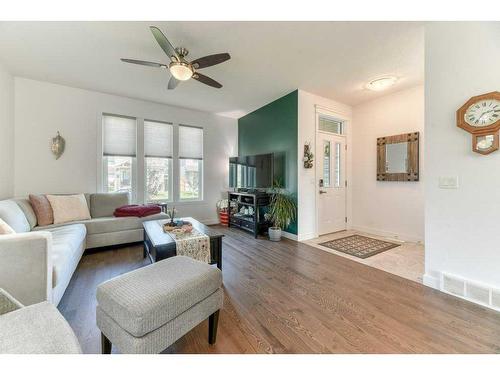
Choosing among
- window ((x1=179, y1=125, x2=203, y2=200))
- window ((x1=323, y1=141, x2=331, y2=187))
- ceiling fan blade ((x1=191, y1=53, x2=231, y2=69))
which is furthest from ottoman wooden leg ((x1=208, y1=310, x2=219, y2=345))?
window ((x1=179, y1=125, x2=203, y2=200))

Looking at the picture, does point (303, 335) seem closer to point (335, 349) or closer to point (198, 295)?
point (335, 349)

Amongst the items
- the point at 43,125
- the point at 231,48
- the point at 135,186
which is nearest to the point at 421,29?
the point at 231,48

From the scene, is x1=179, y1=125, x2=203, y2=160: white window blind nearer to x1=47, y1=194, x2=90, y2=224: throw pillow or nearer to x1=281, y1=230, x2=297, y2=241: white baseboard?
x1=47, y1=194, x2=90, y2=224: throw pillow

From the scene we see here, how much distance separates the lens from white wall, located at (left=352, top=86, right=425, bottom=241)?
348cm

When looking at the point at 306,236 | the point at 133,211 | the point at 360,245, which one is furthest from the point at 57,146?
the point at 360,245

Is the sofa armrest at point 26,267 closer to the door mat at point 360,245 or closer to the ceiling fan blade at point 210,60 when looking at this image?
the ceiling fan blade at point 210,60

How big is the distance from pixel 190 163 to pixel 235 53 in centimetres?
274

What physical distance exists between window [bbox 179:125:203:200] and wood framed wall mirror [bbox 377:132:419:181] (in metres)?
3.75

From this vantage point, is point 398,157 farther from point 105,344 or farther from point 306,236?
point 105,344

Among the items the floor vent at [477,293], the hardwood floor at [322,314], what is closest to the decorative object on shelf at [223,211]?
the hardwood floor at [322,314]

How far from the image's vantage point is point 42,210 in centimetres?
285
